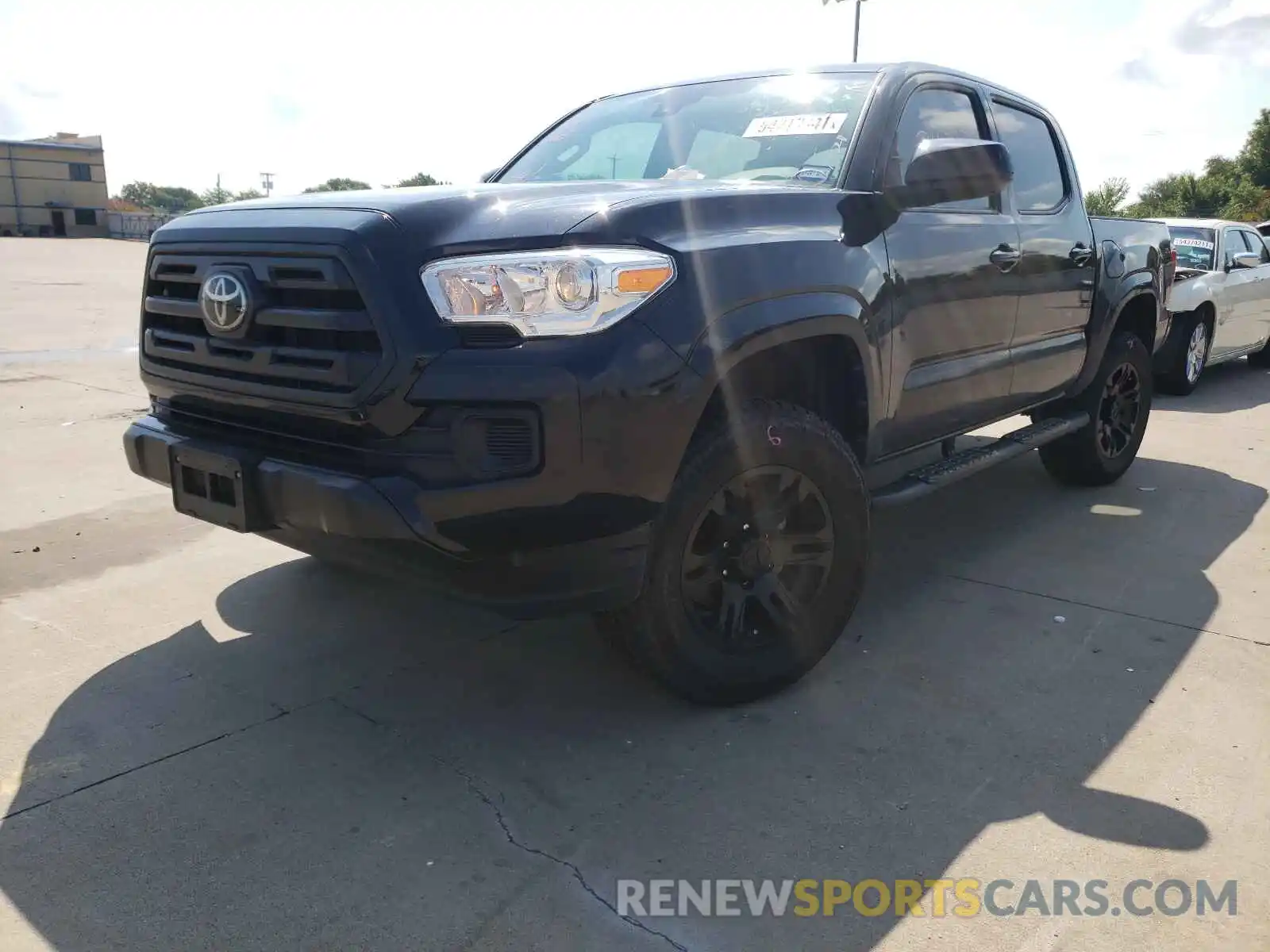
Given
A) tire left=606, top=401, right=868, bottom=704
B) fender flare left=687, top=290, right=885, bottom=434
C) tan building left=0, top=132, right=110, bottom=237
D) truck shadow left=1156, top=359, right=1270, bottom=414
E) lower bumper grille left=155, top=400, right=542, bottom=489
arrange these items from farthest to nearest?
tan building left=0, top=132, right=110, bottom=237, truck shadow left=1156, top=359, right=1270, bottom=414, tire left=606, top=401, right=868, bottom=704, fender flare left=687, top=290, right=885, bottom=434, lower bumper grille left=155, top=400, right=542, bottom=489

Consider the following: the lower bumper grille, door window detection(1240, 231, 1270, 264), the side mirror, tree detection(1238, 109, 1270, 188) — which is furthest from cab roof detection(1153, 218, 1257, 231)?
tree detection(1238, 109, 1270, 188)

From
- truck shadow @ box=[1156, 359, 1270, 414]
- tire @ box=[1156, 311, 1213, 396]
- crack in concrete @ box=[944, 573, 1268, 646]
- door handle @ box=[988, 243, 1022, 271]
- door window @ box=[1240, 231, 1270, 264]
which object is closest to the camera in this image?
crack in concrete @ box=[944, 573, 1268, 646]

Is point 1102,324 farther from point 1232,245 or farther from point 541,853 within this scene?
point 1232,245

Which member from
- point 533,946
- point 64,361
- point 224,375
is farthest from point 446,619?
point 64,361

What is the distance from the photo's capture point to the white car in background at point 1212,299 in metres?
9.05

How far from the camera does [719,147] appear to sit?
144 inches

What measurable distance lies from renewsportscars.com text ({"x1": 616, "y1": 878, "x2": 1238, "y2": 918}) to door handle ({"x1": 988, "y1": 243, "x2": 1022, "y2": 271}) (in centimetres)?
249

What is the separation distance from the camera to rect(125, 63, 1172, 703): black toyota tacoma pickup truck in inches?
93.7

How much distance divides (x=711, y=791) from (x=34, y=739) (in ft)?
6.19

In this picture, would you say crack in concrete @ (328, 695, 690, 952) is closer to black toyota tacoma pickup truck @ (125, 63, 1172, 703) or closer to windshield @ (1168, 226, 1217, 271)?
black toyota tacoma pickup truck @ (125, 63, 1172, 703)

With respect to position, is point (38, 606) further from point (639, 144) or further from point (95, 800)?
point (639, 144)

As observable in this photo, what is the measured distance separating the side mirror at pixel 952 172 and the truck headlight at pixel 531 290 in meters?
1.38

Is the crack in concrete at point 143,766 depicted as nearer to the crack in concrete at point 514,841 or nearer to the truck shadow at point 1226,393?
the crack in concrete at point 514,841

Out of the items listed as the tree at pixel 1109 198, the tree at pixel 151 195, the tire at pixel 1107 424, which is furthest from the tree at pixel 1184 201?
the tree at pixel 151 195
